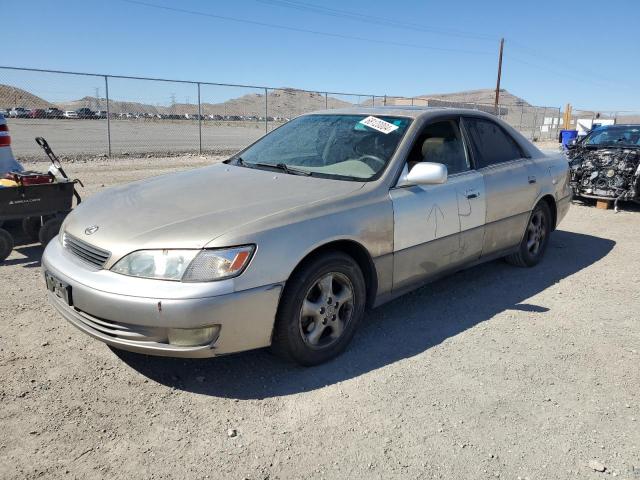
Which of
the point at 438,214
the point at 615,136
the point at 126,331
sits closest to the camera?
the point at 126,331

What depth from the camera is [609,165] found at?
900 cm

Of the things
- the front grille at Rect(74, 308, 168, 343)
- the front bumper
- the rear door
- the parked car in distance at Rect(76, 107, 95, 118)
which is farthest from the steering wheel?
the parked car in distance at Rect(76, 107, 95, 118)

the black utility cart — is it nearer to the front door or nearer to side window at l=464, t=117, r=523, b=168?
the front door

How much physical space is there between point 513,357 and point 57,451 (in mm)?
2774

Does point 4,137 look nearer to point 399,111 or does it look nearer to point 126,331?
point 126,331

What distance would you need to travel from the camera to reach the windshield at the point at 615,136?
942 centimetres

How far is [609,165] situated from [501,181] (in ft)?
18.4

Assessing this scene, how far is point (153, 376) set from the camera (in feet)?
10.3

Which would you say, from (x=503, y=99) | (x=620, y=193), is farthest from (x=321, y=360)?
(x=503, y=99)

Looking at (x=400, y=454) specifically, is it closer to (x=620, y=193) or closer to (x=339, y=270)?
(x=339, y=270)

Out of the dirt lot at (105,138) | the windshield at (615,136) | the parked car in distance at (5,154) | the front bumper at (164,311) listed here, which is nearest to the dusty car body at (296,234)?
the front bumper at (164,311)

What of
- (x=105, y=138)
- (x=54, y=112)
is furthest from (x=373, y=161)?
(x=105, y=138)

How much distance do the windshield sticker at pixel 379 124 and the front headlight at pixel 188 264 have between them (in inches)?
69.2

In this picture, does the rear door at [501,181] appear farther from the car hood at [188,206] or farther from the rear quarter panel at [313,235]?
the car hood at [188,206]
